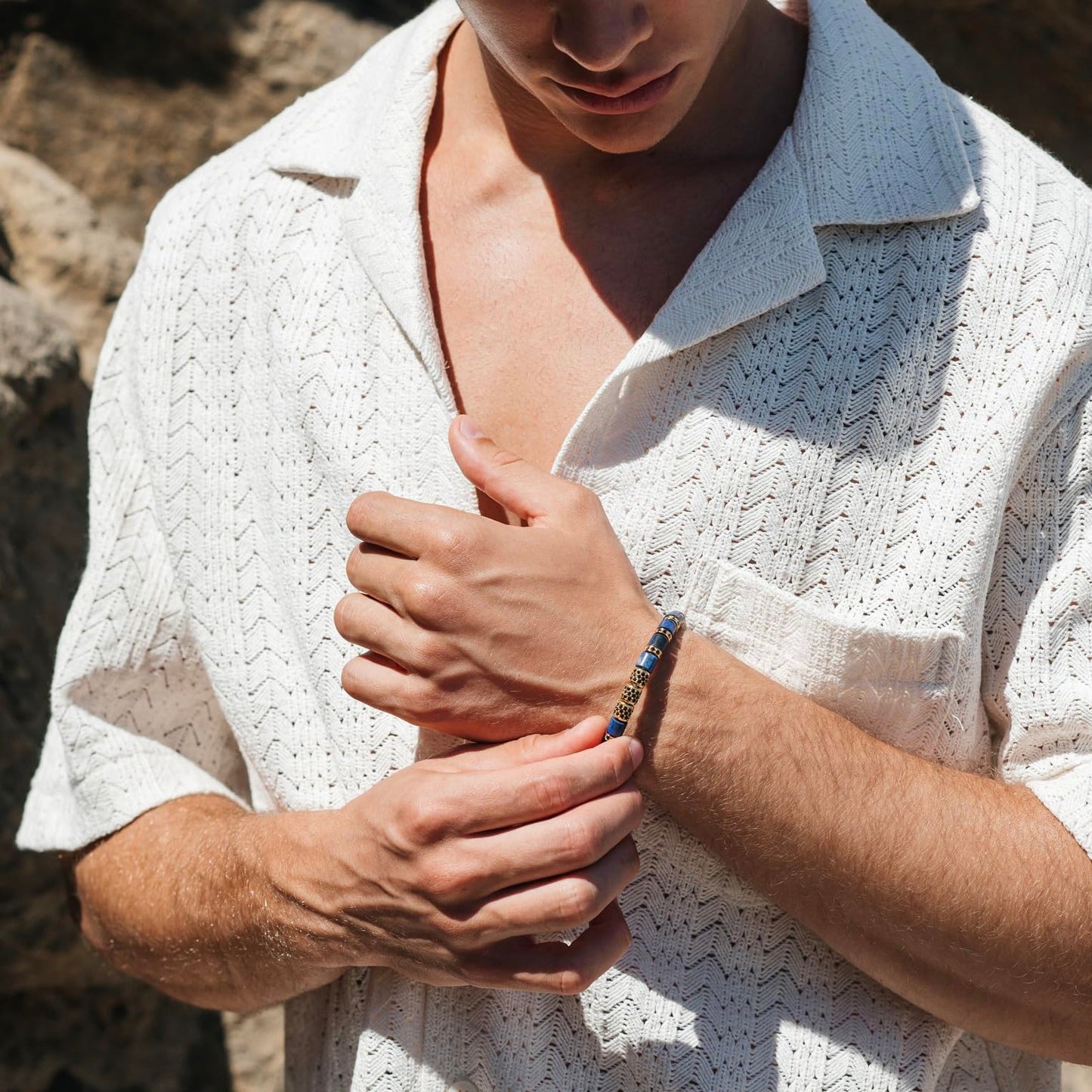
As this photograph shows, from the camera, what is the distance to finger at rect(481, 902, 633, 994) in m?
1.30

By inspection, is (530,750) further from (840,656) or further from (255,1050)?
(255,1050)

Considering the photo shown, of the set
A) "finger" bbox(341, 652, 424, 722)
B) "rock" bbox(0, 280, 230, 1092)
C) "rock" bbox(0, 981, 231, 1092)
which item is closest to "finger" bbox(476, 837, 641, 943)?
"finger" bbox(341, 652, 424, 722)

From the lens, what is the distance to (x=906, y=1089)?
1.45m

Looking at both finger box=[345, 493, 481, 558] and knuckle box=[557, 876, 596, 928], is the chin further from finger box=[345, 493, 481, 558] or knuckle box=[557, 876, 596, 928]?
knuckle box=[557, 876, 596, 928]

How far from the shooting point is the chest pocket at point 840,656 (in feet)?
4.66

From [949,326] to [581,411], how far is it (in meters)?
0.40

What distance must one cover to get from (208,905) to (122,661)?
1.08 feet

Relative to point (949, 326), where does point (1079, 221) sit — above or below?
above

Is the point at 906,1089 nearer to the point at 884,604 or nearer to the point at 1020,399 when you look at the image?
the point at 884,604

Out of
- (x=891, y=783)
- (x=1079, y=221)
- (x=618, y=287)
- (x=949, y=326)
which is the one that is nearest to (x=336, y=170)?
(x=618, y=287)

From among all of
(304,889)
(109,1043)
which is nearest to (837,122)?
(304,889)

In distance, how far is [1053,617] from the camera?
1378 mm

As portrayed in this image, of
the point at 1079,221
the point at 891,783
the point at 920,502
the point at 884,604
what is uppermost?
the point at 1079,221

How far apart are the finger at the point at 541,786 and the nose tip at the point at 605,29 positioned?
658 millimetres
